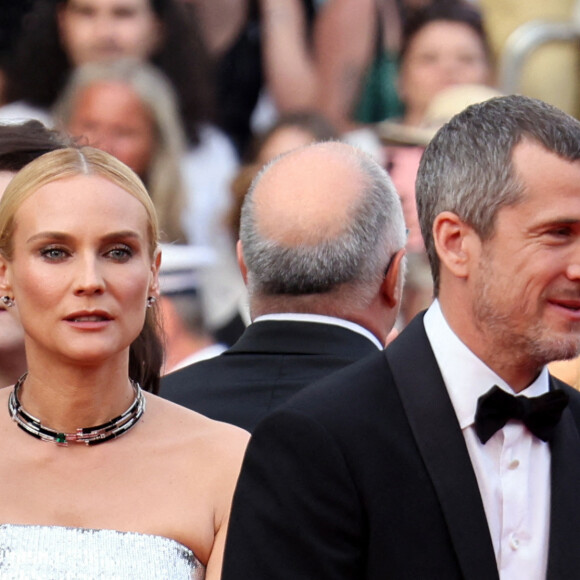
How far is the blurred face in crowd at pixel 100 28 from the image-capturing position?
614 centimetres

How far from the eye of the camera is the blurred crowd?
609 centimetres

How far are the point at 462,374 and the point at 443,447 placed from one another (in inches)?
5.6

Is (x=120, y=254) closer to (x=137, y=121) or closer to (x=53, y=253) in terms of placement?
(x=53, y=253)

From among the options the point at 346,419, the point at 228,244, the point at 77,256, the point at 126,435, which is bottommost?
the point at 228,244

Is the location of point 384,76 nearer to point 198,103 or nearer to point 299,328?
point 198,103

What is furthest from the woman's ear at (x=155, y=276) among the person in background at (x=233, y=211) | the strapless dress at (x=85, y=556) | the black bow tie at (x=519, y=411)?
the person in background at (x=233, y=211)

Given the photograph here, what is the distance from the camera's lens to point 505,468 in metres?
2.21

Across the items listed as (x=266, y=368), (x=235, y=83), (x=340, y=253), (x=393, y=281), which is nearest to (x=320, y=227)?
(x=340, y=253)

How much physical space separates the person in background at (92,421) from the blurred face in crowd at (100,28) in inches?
141

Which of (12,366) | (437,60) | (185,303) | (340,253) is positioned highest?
(437,60)

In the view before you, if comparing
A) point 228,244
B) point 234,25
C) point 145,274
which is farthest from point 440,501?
point 234,25

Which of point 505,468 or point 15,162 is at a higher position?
point 15,162

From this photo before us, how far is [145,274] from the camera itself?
2572 mm

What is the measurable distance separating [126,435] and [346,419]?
0.66m
